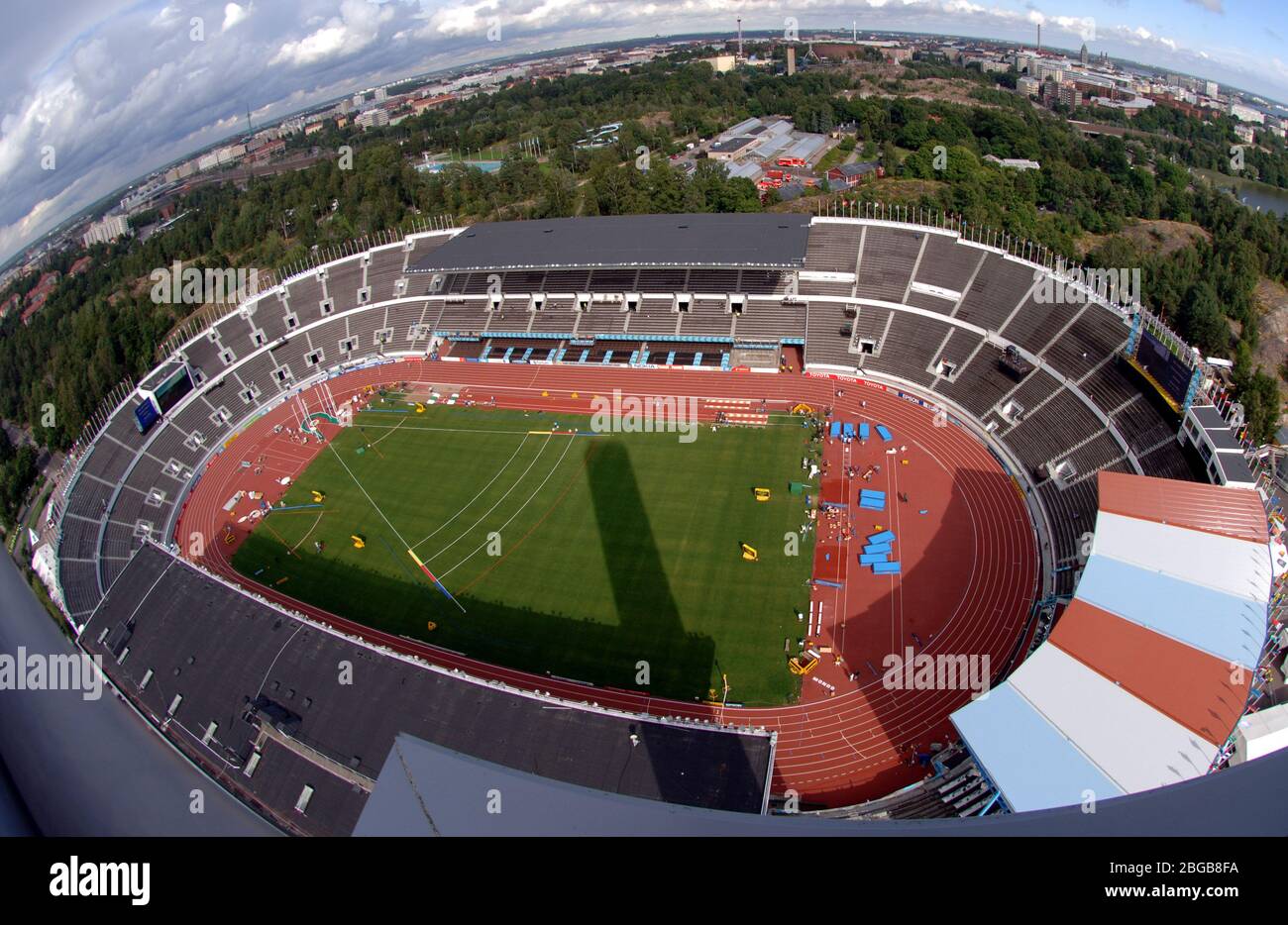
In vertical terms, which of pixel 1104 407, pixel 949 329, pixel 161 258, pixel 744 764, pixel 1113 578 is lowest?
pixel 744 764

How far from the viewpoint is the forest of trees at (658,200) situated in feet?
193

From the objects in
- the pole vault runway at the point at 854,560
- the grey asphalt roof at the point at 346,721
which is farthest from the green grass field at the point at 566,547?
the grey asphalt roof at the point at 346,721

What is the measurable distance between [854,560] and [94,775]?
33776mm

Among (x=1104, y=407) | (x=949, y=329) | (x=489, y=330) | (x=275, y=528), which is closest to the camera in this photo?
(x=1104, y=407)

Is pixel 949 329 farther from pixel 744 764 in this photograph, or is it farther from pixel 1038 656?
pixel 744 764

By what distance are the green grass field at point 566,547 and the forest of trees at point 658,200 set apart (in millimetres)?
27400

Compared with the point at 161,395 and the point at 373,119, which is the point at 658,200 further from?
the point at 373,119

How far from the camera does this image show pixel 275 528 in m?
41.5

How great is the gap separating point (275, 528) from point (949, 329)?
147 ft

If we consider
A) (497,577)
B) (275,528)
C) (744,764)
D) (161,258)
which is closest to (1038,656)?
(744,764)

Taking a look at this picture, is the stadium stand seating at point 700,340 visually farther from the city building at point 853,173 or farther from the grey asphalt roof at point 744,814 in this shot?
the city building at point 853,173

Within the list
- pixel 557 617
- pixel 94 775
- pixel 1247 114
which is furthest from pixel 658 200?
pixel 1247 114

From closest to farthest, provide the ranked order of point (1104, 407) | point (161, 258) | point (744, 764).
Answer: point (744, 764)
point (1104, 407)
point (161, 258)

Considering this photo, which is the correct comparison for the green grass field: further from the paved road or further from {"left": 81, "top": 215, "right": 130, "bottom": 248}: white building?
{"left": 81, "top": 215, "right": 130, "bottom": 248}: white building
